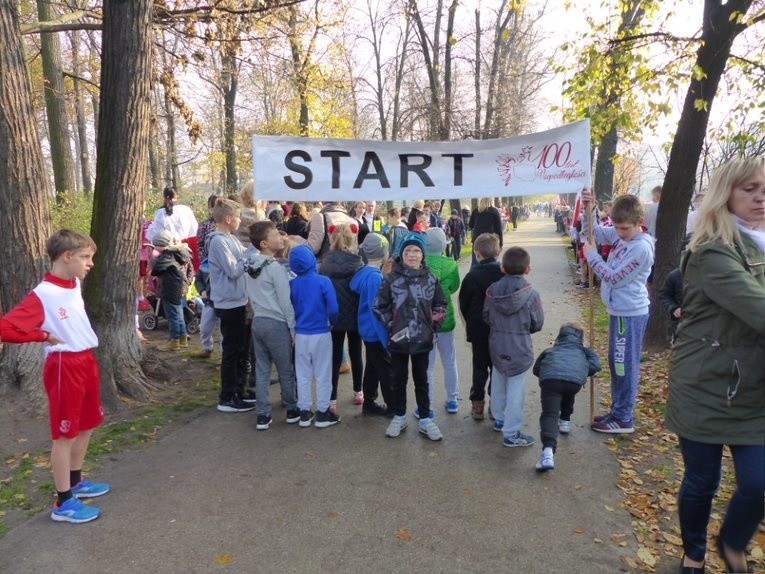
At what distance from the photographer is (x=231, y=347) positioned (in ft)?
18.5

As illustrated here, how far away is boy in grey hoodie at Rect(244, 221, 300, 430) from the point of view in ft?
17.1

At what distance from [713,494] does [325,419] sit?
131 inches

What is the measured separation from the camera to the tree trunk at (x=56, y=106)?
43.8 ft

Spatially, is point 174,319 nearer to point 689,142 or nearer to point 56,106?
point 689,142

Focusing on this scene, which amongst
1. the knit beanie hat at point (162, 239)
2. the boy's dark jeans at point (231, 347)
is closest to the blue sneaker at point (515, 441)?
the boy's dark jeans at point (231, 347)

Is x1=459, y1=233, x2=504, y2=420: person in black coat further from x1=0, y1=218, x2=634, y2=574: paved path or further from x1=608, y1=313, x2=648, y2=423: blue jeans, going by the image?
x1=608, y1=313, x2=648, y2=423: blue jeans

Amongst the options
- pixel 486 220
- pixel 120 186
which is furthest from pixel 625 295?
pixel 486 220

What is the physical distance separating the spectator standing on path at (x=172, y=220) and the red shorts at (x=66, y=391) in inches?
187

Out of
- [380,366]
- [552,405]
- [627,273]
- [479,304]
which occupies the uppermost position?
[627,273]

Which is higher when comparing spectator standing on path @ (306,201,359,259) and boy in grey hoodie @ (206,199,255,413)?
spectator standing on path @ (306,201,359,259)

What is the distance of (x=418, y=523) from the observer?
11.9 ft

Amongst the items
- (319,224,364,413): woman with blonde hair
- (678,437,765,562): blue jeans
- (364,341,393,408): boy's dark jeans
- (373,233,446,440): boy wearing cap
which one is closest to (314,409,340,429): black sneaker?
(319,224,364,413): woman with blonde hair

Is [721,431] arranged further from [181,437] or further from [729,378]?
[181,437]

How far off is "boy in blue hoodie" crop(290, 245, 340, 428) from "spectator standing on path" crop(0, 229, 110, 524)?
6.28ft
